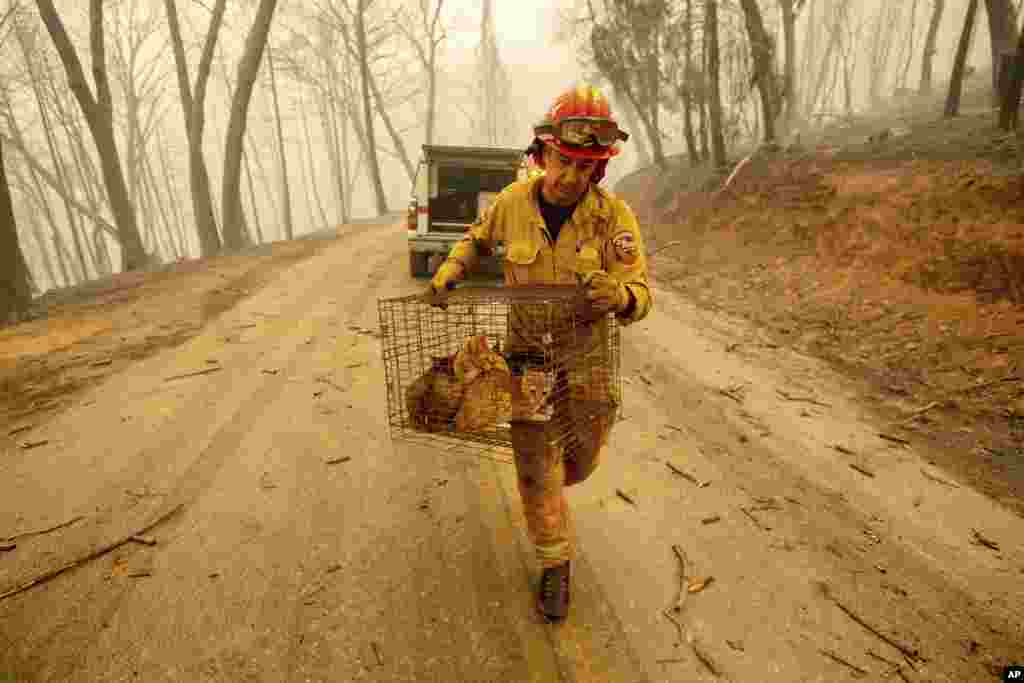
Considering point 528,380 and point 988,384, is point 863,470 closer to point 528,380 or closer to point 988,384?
point 988,384

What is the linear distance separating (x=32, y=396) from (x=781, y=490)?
681 centimetres

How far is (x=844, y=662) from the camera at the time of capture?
2.37m

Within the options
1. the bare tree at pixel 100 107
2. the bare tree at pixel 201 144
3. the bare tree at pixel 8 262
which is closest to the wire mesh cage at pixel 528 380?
the bare tree at pixel 8 262

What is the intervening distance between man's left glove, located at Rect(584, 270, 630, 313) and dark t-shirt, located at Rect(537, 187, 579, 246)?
A: 0.45m

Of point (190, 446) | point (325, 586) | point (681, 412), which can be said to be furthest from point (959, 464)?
point (190, 446)

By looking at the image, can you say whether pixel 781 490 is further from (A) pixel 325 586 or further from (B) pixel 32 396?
(B) pixel 32 396

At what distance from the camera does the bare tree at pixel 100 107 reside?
37.3ft

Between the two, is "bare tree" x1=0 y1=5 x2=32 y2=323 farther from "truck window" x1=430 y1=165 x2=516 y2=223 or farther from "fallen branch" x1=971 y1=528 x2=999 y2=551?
"fallen branch" x1=971 y1=528 x2=999 y2=551

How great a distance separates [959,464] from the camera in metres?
4.00

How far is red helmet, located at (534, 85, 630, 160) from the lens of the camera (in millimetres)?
2285

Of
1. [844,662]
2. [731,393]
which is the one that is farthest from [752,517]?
[731,393]

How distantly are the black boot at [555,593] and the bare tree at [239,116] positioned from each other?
1521 cm

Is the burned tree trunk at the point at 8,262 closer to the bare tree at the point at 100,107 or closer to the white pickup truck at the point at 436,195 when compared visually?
the bare tree at the point at 100,107

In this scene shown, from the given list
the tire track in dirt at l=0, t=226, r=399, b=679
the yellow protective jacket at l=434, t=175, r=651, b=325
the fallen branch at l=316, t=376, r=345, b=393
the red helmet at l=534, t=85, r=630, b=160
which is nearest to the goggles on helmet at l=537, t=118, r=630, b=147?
the red helmet at l=534, t=85, r=630, b=160
